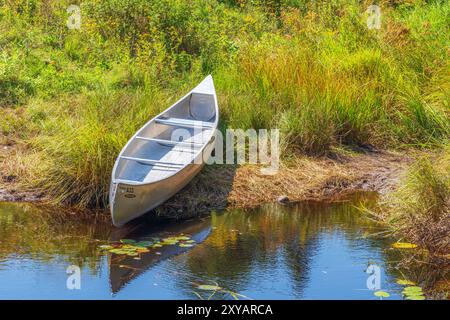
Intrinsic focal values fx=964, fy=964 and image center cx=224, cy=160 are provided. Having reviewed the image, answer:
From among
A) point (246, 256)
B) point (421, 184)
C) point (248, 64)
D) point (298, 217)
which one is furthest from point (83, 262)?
point (248, 64)

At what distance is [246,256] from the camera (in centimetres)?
919

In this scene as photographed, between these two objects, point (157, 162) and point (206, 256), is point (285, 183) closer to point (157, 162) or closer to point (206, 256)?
point (157, 162)

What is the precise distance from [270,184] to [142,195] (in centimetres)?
200

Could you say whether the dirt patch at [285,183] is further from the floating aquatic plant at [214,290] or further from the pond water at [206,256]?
the floating aquatic plant at [214,290]

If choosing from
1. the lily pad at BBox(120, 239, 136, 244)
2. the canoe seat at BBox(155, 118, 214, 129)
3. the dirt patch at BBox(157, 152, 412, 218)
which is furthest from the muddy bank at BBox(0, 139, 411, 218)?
the lily pad at BBox(120, 239, 136, 244)

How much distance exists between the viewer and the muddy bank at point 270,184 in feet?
35.2

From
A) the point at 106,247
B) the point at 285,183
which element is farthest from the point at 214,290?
the point at 285,183

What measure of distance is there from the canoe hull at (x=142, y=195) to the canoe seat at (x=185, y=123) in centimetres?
107

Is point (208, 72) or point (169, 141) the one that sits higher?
point (208, 72)

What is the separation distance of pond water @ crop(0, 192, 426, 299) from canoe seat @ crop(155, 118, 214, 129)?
5.07 ft

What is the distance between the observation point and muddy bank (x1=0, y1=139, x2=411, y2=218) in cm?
1073

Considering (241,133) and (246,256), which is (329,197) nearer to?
(241,133)

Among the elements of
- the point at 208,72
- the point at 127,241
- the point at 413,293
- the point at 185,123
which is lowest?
the point at 413,293

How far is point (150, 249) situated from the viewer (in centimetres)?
930
